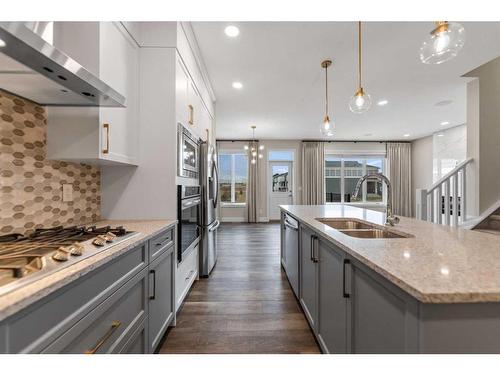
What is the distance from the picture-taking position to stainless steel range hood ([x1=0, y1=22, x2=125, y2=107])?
784mm

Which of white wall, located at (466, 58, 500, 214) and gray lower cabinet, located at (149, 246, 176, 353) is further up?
white wall, located at (466, 58, 500, 214)

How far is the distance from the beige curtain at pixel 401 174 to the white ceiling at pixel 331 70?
86.1 inches

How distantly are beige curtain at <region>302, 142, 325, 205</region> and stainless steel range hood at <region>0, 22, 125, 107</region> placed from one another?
667 cm

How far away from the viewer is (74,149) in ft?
4.72

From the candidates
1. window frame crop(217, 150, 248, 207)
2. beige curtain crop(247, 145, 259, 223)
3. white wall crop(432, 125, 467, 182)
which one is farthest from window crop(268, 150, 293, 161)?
white wall crop(432, 125, 467, 182)

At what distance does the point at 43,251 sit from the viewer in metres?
0.94

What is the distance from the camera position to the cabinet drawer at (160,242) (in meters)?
1.44

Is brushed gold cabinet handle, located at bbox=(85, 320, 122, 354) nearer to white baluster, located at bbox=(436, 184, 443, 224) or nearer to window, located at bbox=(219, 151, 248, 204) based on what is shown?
white baluster, located at bbox=(436, 184, 443, 224)

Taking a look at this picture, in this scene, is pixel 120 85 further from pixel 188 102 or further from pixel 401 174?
pixel 401 174

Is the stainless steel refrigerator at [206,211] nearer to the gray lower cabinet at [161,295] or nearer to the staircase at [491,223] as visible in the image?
the gray lower cabinet at [161,295]

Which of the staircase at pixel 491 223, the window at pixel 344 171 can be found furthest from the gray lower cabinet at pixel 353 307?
the window at pixel 344 171

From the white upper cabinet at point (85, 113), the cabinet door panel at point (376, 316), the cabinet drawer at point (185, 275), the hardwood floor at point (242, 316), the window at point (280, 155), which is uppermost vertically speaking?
the window at point (280, 155)
